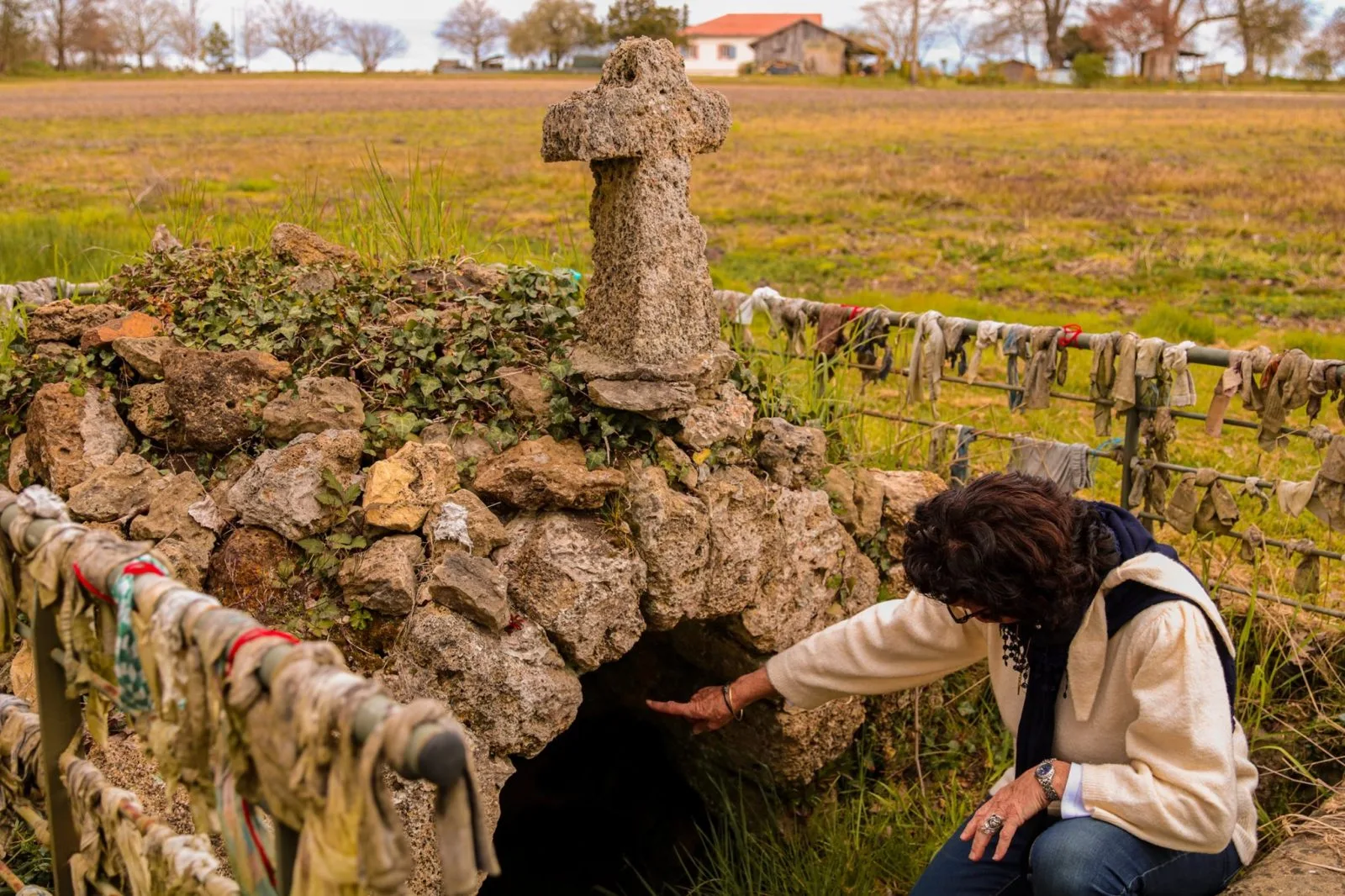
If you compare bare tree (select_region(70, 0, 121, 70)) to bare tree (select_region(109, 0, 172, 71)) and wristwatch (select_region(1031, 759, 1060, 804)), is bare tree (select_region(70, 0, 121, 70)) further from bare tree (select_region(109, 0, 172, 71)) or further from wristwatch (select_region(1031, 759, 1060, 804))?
wristwatch (select_region(1031, 759, 1060, 804))

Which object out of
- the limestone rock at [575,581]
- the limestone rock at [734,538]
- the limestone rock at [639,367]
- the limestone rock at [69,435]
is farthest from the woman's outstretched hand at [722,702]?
the limestone rock at [69,435]

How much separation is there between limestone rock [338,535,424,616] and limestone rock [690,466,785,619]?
38.6 inches

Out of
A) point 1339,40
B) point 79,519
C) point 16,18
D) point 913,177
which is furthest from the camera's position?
point 1339,40

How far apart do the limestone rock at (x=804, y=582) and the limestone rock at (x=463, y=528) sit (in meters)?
0.99

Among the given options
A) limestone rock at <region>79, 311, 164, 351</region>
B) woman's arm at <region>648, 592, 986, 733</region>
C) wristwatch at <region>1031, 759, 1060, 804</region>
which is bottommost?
wristwatch at <region>1031, 759, 1060, 804</region>

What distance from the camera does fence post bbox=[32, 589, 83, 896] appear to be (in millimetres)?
2242

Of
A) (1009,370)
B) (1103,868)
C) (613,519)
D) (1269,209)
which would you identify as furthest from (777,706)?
(1269,209)

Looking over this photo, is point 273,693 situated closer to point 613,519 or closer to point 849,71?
point 613,519

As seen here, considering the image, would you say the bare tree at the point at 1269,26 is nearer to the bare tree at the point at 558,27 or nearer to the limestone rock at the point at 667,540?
the bare tree at the point at 558,27

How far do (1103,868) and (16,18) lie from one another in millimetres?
56652

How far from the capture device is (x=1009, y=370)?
5332 mm

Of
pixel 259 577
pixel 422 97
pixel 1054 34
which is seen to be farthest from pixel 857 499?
pixel 1054 34

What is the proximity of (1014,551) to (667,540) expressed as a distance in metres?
1.28

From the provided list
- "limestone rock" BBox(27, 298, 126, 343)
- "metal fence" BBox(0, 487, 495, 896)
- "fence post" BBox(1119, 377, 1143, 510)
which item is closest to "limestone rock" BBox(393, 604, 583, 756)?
"metal fence" BBox(0, 487, 495, 896)
